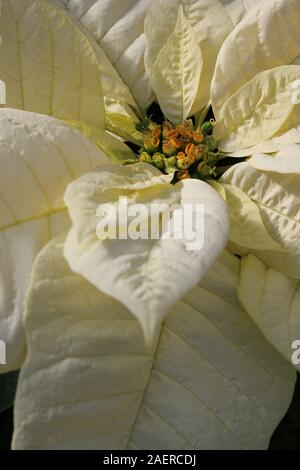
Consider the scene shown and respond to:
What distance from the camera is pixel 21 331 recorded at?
16.8 inches

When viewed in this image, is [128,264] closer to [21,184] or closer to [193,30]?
[21,184]

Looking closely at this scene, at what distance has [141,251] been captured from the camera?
389mm

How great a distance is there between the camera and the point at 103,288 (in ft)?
1.15

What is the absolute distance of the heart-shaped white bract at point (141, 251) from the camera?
347 mm

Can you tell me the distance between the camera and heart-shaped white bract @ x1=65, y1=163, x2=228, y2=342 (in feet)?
1.14

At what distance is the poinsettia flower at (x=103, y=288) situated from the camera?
392 mm

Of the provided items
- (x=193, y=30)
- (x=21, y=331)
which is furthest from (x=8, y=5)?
(x=21, y=331)

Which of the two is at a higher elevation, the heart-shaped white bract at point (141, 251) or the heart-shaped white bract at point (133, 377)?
the heart-shaped white bract at point (141, 251)

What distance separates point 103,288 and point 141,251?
0.16ft

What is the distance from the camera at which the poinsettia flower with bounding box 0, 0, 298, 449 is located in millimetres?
392

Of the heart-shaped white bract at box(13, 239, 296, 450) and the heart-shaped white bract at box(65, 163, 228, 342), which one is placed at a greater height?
the heart-shaped white bract at box(65, 163, 228, 342)
